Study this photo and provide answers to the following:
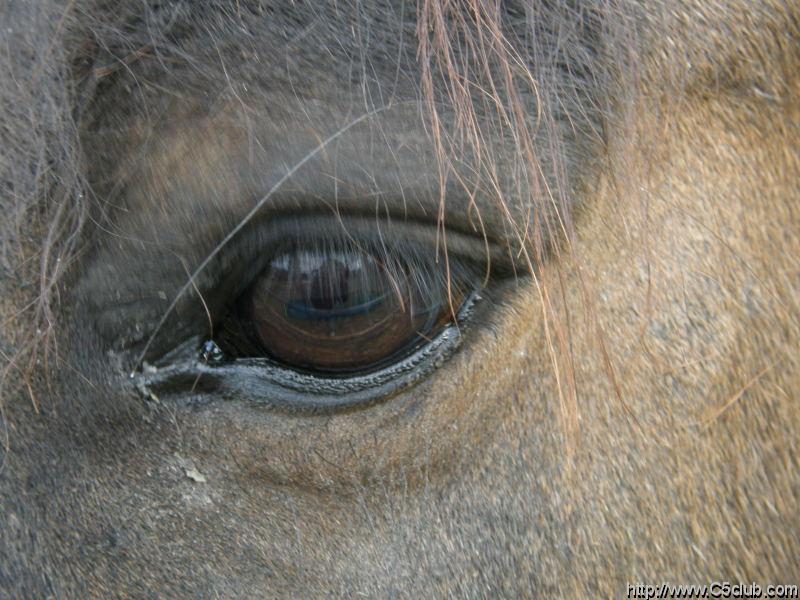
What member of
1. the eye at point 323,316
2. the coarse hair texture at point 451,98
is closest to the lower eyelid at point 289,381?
the eye at point 323,316

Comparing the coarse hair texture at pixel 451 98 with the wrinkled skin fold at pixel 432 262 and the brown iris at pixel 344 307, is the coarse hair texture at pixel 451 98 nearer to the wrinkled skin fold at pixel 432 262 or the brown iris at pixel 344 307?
the wrinkled skin fold at pixel 432 262

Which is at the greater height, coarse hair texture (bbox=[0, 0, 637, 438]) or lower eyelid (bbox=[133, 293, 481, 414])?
coarse hair texture (bbox=[0, 0, 637, 438])

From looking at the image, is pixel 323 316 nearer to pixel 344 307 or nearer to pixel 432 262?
pixel 344 307

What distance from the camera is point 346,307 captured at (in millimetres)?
996

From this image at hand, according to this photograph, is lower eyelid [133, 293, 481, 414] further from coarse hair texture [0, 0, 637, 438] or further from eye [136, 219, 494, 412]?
coarse hair texture [0, 0, 637, 438]

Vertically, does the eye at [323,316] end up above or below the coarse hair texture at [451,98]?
below

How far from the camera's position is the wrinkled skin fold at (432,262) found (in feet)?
2.99

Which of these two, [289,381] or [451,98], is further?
[289,381]

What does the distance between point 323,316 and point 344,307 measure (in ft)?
0.11

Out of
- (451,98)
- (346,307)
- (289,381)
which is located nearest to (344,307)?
(346,307)

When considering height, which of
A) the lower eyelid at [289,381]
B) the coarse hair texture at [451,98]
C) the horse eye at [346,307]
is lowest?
the lower eyelid at [289,381]

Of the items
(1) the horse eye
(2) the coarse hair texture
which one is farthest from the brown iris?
(2) the coarse hair texture

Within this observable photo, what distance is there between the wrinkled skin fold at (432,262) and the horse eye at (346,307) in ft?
0.12

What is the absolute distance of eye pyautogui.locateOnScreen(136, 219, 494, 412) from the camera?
38.2 inches
